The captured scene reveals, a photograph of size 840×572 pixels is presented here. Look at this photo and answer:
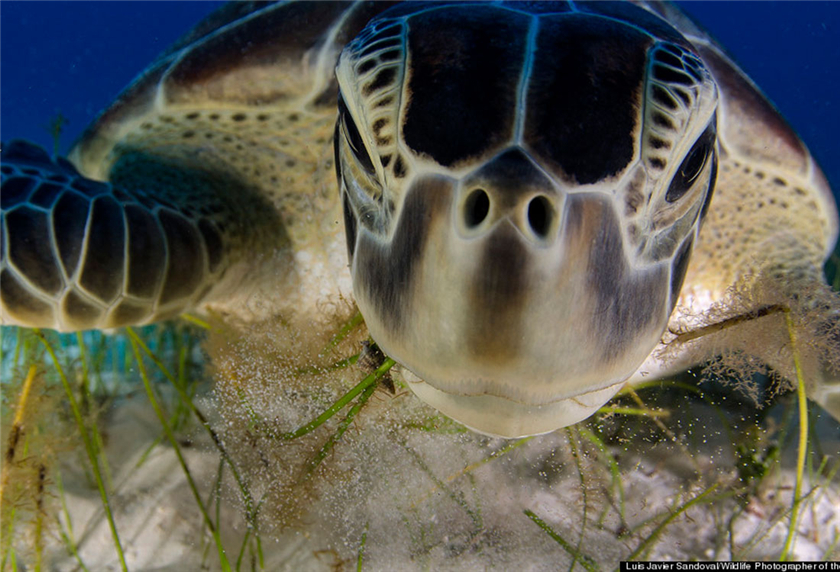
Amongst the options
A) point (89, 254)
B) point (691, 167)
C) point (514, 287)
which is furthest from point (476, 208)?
point (89, 254)

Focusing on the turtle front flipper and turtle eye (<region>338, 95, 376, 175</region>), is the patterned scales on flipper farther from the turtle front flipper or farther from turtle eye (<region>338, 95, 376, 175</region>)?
turtle eye (<region>338, 95, 376, 175</region>)

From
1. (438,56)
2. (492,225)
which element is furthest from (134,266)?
(492,225)

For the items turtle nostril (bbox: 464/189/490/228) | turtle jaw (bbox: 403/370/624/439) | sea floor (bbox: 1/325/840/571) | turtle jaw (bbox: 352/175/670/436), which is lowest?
sea floor (bbox: 1/325/840/571)

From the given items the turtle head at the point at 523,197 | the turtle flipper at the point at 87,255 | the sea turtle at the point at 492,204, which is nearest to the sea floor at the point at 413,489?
the sea turtle at the point at 492,204

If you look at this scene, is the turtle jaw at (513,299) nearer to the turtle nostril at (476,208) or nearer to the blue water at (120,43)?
the turtle nostril at (476,208)

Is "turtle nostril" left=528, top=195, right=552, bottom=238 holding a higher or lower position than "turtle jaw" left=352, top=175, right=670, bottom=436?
higher

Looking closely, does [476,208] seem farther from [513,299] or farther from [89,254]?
[89,254]

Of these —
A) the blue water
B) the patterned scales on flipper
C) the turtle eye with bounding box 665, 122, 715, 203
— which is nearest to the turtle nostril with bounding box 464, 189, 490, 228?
the turtle eye with bounding box 665, 122, 715, 203

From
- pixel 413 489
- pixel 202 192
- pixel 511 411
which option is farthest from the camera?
pixel 202 192
